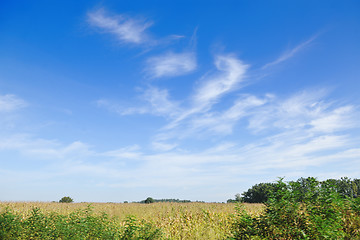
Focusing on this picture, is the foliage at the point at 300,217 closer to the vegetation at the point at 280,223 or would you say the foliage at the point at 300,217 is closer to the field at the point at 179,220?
the vegetation at the point at 280,223

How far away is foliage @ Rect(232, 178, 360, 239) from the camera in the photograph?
6.66 m

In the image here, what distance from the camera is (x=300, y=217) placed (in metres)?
6.91

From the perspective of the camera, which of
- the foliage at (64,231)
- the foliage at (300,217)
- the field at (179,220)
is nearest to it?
the foliage at (300,217)

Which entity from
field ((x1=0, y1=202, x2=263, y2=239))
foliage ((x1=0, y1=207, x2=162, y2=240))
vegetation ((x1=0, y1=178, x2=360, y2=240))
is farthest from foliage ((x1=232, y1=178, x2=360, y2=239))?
foliage ((x1=0, y1=207, x2=162, y2=240))

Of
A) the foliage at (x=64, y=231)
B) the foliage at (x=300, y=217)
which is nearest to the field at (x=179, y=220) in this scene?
the foliage at (x=64, y=231)

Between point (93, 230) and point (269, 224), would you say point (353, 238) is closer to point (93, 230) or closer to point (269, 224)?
point (269, 224)

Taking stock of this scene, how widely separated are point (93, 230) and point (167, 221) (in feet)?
13.5

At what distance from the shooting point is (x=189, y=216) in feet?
39.6

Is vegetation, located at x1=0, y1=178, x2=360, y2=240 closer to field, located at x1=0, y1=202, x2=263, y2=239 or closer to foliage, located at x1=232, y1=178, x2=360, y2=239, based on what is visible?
foliage, located at x1=232, y1=178, x2=360, y2=239

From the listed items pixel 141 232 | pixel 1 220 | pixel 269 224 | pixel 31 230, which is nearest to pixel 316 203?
pixel 269 224

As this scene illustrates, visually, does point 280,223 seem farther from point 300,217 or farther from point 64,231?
Answer: point 64,231

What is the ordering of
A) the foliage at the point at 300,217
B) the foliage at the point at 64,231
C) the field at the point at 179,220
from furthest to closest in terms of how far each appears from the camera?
the field at the point at 179,220
the foliage at the point at 64,231
the foliage at the point at 300,217

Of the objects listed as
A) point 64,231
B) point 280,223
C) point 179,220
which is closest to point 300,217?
point 280,223

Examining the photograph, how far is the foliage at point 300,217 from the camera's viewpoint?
666cm
